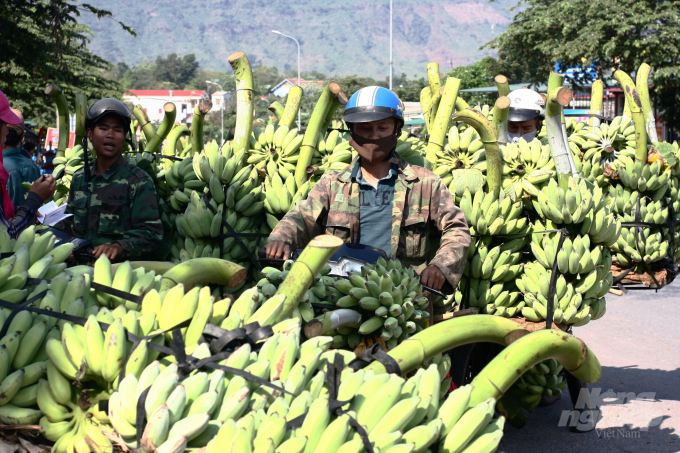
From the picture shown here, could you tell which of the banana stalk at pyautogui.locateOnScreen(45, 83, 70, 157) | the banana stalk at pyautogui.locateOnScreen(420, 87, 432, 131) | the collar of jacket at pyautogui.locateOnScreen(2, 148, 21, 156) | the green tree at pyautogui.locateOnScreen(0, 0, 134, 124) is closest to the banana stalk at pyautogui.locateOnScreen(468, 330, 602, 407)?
the banana stalk at pyautogui.locateOnScreen(420, 87, 432, 131)

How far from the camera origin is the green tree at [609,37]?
20922 millimetres

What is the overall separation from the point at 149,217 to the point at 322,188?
1.11m

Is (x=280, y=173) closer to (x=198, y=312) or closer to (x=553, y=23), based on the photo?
(x=198, y=312)

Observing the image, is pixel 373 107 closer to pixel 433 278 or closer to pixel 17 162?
pixel 433 278

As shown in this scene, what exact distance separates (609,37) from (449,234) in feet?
72.7

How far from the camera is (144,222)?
392 cm

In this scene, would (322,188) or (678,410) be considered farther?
(678,410)

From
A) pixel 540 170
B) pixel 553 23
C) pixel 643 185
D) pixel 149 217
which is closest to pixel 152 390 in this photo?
pixel 149 217

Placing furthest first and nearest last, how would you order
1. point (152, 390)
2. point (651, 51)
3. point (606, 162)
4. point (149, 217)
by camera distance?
point (651, 51)
point (606, 162)
point (149, 217)
point (152, 390)

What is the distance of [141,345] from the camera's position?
58.2 inches

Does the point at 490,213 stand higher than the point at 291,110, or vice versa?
the point at 291,110

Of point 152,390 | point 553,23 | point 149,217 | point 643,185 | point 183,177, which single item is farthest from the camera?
point 553,23

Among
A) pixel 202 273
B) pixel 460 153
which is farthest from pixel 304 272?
pixel 460 153

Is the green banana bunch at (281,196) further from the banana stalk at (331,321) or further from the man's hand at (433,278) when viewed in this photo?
the banana stalk at (331,321)
